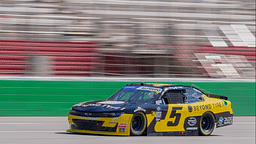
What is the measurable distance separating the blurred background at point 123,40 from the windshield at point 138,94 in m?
4.74

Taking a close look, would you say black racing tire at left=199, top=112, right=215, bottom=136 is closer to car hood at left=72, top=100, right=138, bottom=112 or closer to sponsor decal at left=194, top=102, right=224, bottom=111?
sponsor decal at left=194, top=102, right=224, bottom=111

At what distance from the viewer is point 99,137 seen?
807 centimetres

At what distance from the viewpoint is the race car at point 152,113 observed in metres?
7.88

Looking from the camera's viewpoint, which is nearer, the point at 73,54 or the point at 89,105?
the point at 89,105

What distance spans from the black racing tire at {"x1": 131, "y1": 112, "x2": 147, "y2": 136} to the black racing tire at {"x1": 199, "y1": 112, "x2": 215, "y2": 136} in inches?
57.6

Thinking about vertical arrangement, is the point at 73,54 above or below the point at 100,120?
above

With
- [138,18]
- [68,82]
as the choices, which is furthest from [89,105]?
[138,18]

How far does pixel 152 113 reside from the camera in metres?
8.27

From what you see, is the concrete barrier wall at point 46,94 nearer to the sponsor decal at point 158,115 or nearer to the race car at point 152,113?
the race car at point 152,113

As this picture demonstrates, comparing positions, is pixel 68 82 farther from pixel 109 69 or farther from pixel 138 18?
pixel 138 18

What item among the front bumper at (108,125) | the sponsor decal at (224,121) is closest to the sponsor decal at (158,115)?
the front bumper at (108,125)

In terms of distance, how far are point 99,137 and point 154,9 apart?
8072mm

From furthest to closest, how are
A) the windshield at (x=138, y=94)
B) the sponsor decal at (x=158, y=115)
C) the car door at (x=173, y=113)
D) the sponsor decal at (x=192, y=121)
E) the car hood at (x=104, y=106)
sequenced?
the sponsor decal at (x=192, y=121) < the windshield at (x=138, y=94) < the car door at (x=173, y=113) < the sponsor decal at (x=158, y=115) < the car hood at (x=104, y=106)

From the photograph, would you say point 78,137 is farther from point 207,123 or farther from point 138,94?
point 207,123
